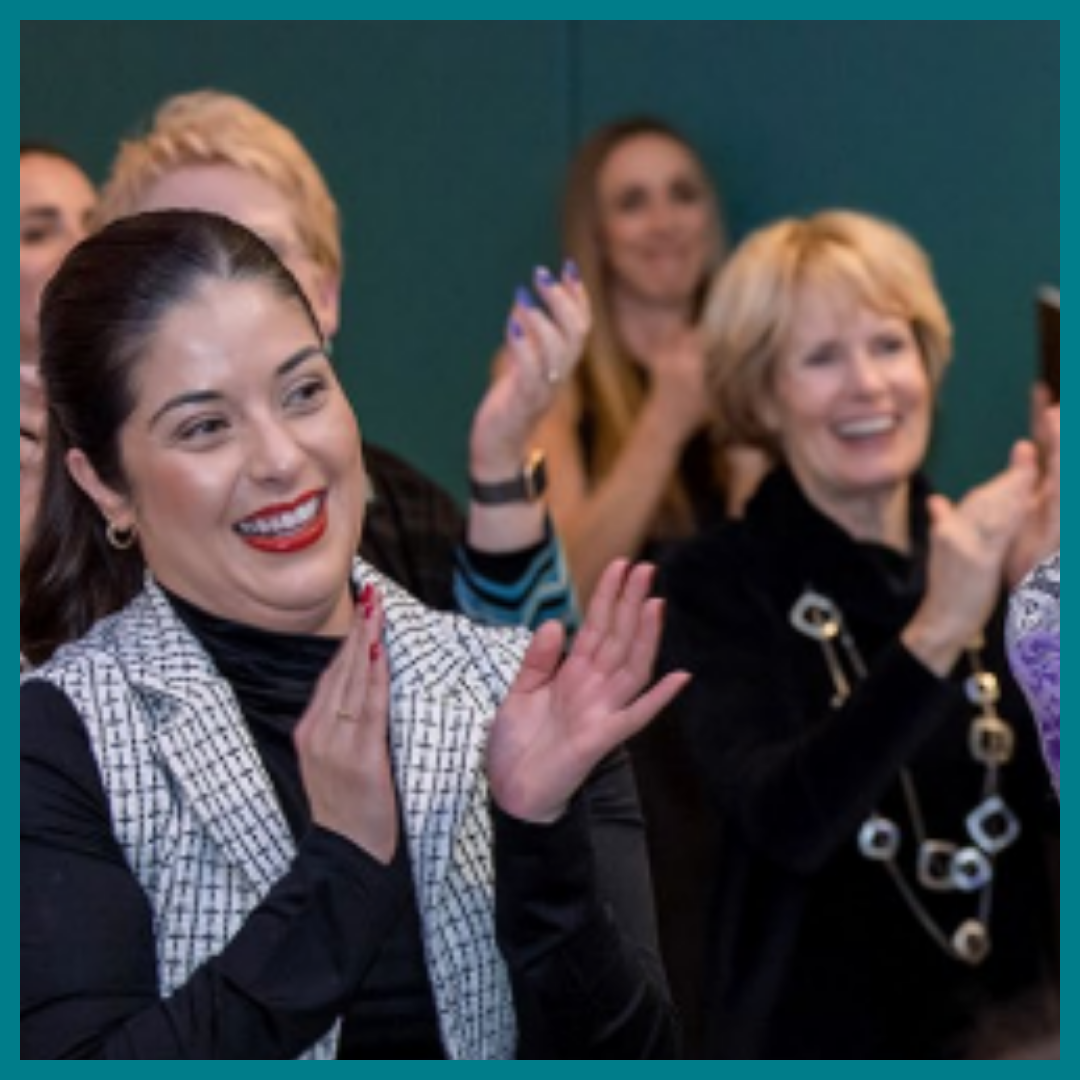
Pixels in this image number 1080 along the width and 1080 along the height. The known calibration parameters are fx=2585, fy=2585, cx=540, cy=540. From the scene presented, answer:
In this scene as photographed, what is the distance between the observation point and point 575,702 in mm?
1403

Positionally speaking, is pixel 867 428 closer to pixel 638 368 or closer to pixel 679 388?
pixel 679 388

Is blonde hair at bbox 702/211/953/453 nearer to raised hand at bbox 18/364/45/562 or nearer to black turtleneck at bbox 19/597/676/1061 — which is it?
raised hand at bbox 18/364/45/562

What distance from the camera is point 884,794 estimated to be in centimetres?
219

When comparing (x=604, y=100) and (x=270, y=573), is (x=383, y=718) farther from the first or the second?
(x=604, y=100)

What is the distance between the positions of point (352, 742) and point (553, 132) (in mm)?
1859

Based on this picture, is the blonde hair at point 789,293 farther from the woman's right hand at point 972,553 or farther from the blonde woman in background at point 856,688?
the woman's right hand at point 972,553

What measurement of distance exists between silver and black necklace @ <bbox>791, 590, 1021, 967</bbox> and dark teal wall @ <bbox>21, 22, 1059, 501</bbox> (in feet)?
1.82

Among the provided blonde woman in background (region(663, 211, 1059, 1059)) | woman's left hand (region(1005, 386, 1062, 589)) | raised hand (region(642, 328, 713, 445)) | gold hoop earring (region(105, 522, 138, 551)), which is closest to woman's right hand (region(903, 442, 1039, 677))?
blonde woman in background (region(663, 211, 1059, 1059))

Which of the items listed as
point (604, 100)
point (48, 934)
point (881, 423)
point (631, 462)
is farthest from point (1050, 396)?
point (48, 934)

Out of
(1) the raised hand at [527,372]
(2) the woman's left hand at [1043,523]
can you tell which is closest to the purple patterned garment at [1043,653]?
(1) the raised hand at [527,372]

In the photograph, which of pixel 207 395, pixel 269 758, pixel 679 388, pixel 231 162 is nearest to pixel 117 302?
pixel 207 395

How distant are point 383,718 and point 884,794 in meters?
0.92

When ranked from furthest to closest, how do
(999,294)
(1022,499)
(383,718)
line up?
(999,294) → (1022,499) → (383,718)

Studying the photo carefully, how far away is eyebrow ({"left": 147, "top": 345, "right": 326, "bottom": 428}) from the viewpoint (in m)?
1.42
